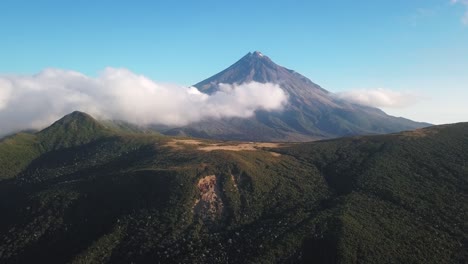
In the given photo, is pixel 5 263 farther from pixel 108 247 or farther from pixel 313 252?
pixel 313 252

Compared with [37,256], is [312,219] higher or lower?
higher

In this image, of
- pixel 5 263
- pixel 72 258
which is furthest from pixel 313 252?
pixel 5 263

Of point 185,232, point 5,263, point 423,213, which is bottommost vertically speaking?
point 5,263

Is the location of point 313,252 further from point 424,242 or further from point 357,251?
point 424,242

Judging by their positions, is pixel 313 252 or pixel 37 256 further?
pixel 37 256

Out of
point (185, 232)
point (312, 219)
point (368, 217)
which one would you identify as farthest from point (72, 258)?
point (368, 217)

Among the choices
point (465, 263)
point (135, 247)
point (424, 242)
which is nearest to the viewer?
point (465, 263)

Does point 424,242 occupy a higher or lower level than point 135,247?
higher

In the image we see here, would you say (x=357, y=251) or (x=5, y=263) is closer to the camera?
(x=357, y=251)

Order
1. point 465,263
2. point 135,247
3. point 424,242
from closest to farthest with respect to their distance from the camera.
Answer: point 465,263 < point 424,242 < point 135,247
